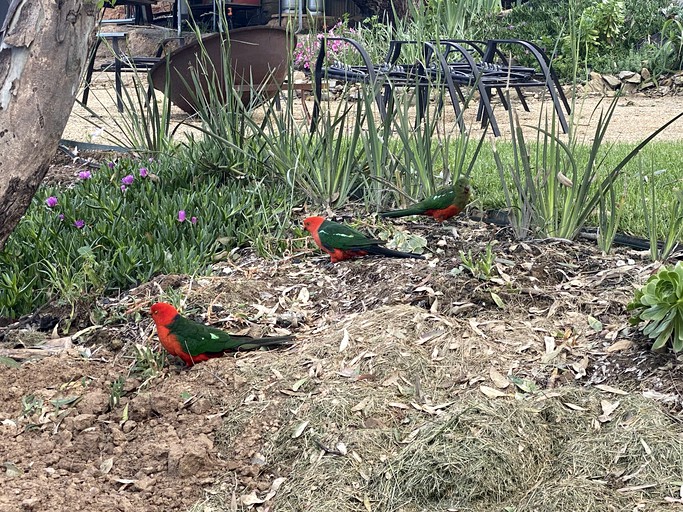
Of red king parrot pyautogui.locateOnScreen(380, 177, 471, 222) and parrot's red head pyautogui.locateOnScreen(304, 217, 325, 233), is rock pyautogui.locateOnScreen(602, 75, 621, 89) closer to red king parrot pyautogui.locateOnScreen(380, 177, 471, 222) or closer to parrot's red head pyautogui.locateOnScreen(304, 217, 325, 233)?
red king parrot pyautogui.locateOnScreen(380, 177, 471, 222)

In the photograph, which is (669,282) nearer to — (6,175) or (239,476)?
(239,476)

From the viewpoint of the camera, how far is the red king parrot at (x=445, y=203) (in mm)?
3750

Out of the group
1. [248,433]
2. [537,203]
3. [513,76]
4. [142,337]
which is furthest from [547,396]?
[513,76]

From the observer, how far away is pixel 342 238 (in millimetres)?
3488

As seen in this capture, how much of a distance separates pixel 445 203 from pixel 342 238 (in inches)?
22.9

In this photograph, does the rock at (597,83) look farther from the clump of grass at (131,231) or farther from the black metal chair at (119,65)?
the clump of grass at (131,231)

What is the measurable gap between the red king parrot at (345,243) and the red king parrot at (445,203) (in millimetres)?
350

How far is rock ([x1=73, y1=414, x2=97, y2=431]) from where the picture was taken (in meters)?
2.67

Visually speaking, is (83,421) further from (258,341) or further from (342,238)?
(342,238)

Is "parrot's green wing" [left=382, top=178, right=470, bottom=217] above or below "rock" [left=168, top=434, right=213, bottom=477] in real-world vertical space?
above

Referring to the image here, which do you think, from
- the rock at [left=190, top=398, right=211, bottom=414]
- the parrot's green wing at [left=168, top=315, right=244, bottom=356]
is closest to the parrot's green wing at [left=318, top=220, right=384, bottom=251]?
the parrot's green wing at [left=168, top=315, right=244, bottom=356]

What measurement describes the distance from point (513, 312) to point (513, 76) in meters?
4.98

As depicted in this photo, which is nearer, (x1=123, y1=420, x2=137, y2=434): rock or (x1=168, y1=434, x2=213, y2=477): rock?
(x1=168, y1=434, x2=213, y2=477): rock

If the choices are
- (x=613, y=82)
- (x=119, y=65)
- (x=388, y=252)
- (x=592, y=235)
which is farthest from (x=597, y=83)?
(x=388, y=252)
